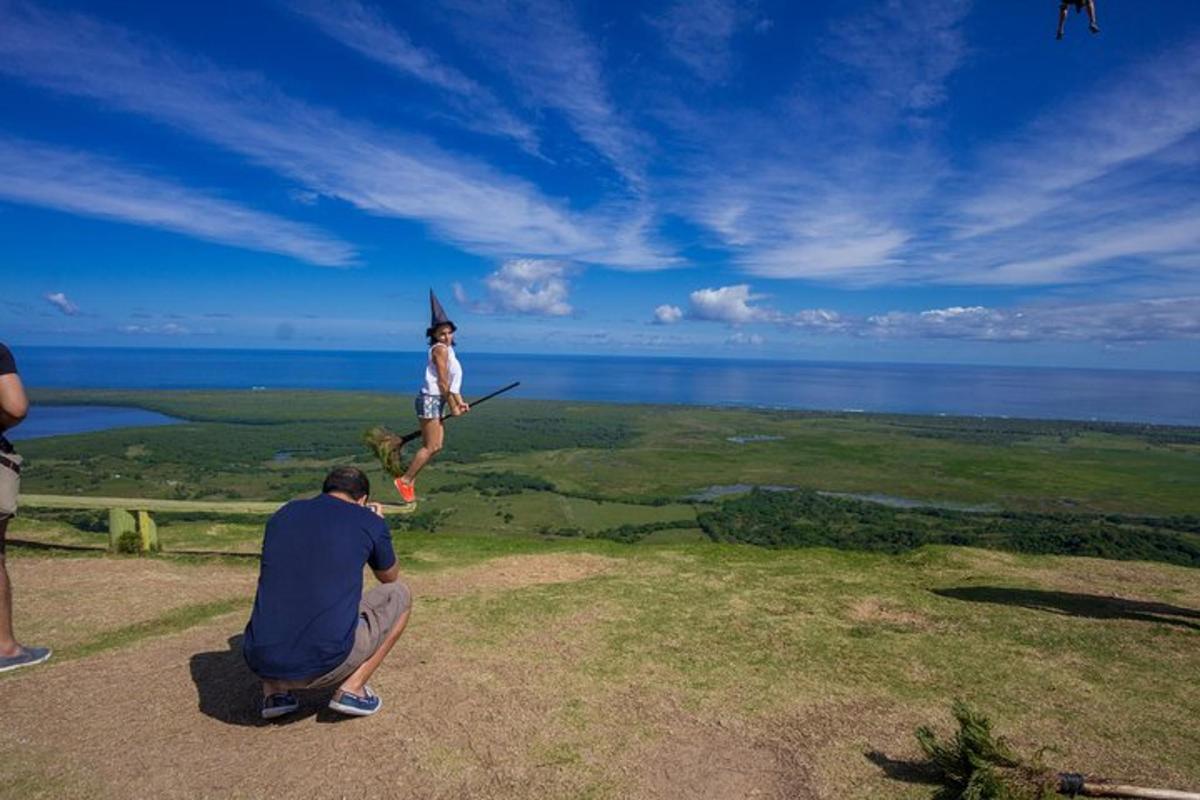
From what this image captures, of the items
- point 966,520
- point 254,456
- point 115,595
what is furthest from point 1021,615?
point 254,456

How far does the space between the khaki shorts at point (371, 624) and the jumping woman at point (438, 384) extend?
11.9 ft

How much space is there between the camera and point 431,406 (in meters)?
8.80

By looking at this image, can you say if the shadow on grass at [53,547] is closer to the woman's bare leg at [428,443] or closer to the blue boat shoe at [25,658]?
the blue boat shoe at [25,658]

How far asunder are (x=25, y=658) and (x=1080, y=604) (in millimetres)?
10791

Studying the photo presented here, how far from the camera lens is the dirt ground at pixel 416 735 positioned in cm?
405

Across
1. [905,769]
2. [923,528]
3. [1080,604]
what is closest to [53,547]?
[905,769]

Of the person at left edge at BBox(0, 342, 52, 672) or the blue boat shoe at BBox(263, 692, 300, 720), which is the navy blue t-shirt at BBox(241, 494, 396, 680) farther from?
the person at left edge at BBox(0, 342, 52, 672)

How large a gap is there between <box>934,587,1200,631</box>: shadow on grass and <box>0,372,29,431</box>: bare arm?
9.53 meters

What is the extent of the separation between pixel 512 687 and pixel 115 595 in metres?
5.30

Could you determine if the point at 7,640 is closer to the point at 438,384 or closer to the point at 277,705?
the point at 277,705

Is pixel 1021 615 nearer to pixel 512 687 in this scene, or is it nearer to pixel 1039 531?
pixel 512 687

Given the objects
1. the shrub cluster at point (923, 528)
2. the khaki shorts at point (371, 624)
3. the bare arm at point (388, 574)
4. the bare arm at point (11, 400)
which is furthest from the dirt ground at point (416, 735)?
the shrub cluster at point (923, 528)

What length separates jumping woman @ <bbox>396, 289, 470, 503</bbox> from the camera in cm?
855

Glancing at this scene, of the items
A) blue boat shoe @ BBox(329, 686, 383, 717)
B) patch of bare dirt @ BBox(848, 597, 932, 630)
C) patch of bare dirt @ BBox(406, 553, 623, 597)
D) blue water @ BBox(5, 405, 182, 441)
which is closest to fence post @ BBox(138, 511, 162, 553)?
patch of bare dirt @ BBox(406, 553, 623, 597)
